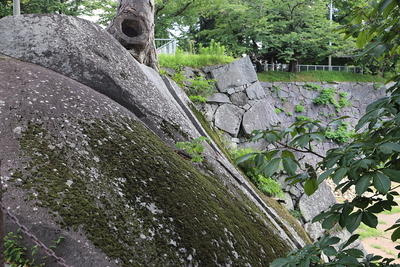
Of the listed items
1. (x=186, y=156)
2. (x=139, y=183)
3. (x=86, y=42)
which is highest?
(x=86, y=42)

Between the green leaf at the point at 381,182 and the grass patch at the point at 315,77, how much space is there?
1668 centimetres

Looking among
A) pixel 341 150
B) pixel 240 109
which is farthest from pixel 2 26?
pixel 240 109

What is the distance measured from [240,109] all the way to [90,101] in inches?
311

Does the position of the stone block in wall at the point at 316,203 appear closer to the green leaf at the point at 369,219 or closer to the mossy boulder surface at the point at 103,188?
the mossy boulder surface at the point at 103,188

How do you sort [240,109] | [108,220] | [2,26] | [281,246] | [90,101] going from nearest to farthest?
[108,220], [90,101], [281,246], [2,26], [240,109]

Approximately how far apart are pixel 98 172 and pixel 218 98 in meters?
8.45

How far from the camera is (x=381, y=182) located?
1315 millimetres

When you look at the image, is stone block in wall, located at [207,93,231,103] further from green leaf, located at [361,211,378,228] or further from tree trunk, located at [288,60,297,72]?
tree trunk, located at [288,60,297,72]

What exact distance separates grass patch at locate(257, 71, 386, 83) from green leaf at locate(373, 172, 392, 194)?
16.7 m

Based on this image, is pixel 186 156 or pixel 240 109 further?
pixel 240 109

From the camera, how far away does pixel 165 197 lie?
2.59 metres

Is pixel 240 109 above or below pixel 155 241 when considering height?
below

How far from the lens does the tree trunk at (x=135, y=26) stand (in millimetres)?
5879

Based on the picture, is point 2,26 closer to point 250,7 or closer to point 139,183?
point 139,183
